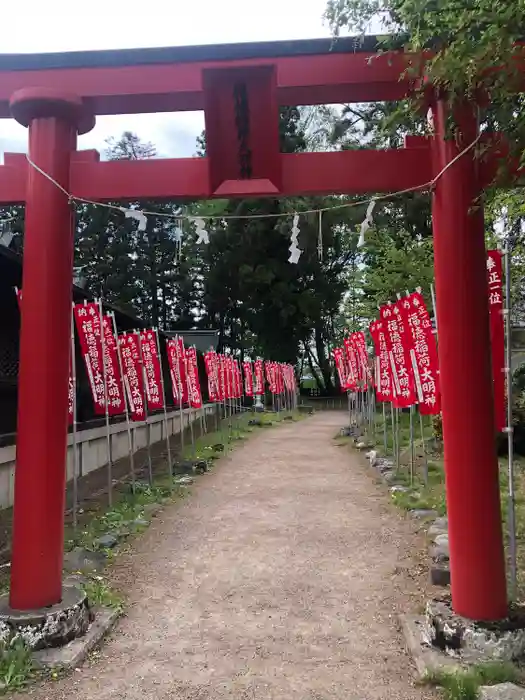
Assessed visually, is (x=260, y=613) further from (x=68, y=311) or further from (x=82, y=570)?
(x=68, y=311)

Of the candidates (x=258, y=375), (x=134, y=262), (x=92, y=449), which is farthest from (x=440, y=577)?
(x=134, y=262)

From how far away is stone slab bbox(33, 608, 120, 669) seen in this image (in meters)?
4.14

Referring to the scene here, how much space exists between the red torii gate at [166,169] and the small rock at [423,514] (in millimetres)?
4305

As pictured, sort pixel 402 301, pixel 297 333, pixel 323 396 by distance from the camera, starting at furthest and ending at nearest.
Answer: pixel 323 396 < pixel 297 333 < pixel 402 301

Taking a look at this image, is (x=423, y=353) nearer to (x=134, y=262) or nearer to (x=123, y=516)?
(x=123, y=516)

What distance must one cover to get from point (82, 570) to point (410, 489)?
5.91 meters

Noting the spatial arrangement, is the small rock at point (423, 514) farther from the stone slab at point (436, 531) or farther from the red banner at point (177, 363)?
the red banner at point (177, 363)

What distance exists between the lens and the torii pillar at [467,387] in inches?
165

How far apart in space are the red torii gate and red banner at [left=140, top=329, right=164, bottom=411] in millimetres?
6952

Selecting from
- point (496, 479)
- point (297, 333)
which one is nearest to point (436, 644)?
point (496, 479)

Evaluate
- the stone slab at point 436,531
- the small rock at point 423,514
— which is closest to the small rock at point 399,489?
the small rock at point 423,514

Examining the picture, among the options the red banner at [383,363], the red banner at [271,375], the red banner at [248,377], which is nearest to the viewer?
the red banner at [383,363]

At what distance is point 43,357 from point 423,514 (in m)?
6.09

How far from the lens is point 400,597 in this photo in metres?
5.62
